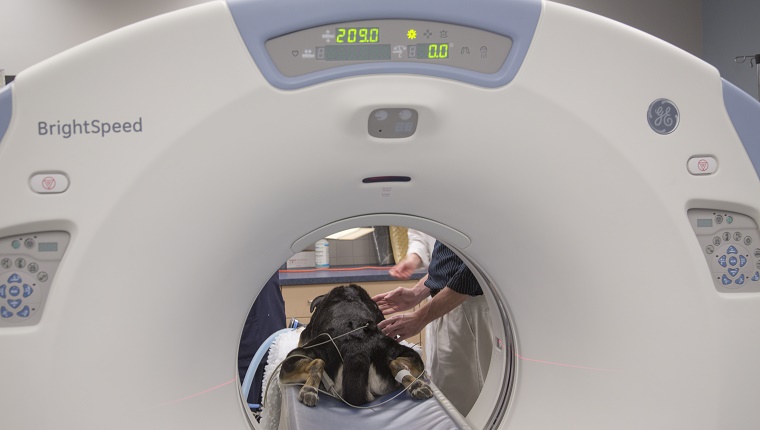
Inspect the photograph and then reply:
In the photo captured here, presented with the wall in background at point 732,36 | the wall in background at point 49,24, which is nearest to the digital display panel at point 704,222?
the wall in background at point 732,36

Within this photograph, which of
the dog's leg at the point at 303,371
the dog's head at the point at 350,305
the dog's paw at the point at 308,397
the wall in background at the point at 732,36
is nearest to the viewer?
the dog's paw at the point at 308,397

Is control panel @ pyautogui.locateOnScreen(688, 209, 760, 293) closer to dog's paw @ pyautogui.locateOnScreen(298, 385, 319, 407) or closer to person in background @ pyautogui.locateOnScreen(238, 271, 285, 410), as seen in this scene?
dog's paw @ pyautogui.locateOnScreen(298, 385, 319, 407)

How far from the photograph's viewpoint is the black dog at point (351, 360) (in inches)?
71.9

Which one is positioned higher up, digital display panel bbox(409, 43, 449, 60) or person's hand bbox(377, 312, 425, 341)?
digital display panel bbox(409, 43, 449, 60)

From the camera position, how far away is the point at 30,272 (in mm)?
771

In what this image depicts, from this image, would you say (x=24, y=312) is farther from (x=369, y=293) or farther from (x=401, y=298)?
(x=369, y=293)

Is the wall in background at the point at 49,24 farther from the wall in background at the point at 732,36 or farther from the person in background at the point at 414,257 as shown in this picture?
the wall in background at the point at 732,36

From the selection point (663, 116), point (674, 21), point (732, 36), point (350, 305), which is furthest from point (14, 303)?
point (674, 21)

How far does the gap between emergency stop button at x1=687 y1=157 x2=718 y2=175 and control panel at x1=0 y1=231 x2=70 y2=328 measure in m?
0.80

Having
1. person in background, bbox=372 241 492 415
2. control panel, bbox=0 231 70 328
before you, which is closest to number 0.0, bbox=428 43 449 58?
control panel, bbox=0 231 70 328

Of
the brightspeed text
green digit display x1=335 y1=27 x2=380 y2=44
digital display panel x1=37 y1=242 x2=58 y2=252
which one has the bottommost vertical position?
digital display panel x1=37 y1=242 x2=58 y2=252

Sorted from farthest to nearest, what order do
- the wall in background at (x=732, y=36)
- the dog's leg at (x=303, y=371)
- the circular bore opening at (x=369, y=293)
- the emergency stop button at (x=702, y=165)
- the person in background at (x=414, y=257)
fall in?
the wall in background at (x=732, y=36), the person in background at (x=414, y=257), the dog's leg at (x=303, y=371), the circular bore opening at (x=369, y=293), the emergency stop button at (x=702, y=165)

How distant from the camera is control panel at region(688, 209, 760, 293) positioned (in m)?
0.87

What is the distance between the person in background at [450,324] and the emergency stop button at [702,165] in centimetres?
105
